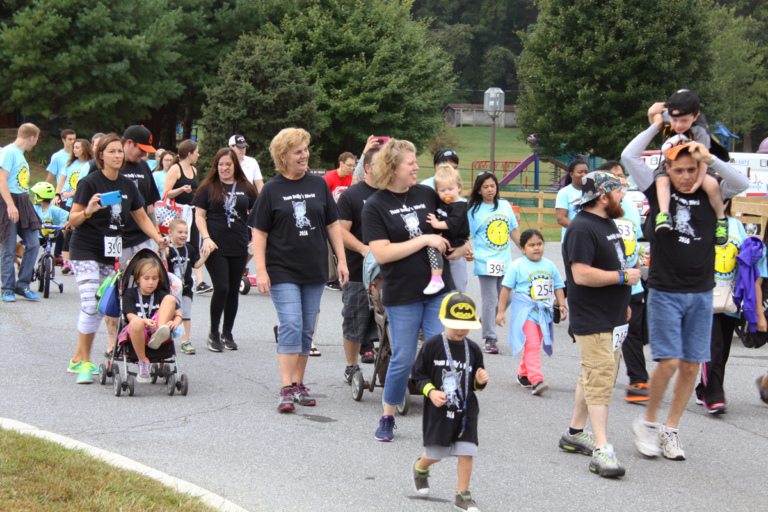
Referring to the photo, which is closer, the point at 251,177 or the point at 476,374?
the point at 476,374

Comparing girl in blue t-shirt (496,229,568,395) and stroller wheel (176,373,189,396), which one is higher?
girl in blue t-shirt (496,229,568,395)

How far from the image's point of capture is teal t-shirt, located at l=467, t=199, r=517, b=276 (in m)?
8.83

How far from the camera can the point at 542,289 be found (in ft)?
24.8

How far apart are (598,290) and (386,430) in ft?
5.70

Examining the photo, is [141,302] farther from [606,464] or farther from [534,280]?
[606,464]

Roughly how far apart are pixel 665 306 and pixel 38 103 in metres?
31.0

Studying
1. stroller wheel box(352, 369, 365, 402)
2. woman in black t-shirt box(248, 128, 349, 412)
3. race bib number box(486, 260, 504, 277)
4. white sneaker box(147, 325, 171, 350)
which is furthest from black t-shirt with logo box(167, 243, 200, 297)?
race bib number box(486, 260, 504, 277)

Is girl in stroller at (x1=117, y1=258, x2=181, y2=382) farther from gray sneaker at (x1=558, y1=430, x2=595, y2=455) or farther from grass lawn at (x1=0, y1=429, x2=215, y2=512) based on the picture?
gray sneaker at (x1=558, y1=430, x2=595, y2=455)

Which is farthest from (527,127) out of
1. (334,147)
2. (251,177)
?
(251,177)

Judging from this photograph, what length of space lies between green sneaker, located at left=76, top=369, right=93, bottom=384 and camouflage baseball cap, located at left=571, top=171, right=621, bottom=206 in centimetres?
436

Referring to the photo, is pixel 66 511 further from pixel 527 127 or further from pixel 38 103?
pixel 527 127

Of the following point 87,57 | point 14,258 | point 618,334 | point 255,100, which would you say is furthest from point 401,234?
point 87,57

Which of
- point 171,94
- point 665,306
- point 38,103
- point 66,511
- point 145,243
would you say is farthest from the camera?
point 171,94

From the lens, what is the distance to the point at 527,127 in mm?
36594
